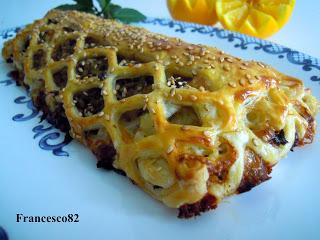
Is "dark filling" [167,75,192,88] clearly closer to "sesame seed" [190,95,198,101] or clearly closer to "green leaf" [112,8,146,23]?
"sesame seed" [190,95,198,101]

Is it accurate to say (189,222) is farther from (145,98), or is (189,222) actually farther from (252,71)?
(252,71)

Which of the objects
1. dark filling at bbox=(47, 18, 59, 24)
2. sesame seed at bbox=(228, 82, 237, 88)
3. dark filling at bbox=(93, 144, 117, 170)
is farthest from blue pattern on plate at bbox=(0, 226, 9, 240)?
dark filling at bbox=(47, 18, 59, 24)

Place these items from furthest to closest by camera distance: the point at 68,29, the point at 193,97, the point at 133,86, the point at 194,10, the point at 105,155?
the point at 194,10, the point at 68,29, the point at 133,86, the point at 105,155, the point at 193,97

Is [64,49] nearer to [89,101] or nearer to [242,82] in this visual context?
[89,101]

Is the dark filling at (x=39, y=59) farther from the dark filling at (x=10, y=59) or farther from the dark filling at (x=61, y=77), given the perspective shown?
the dark filling at (x=10, y=59)

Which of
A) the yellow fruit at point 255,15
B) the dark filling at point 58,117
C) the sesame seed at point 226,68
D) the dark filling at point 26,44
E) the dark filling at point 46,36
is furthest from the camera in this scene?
the yellow fruit at point 255,15

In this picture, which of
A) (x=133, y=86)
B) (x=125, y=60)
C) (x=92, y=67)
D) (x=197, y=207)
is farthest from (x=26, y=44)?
(x=197, y=207)

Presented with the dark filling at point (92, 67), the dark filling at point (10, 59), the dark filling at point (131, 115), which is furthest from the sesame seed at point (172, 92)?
the dark filling at point (10, 59)
